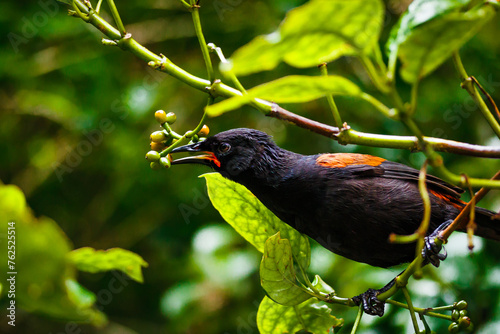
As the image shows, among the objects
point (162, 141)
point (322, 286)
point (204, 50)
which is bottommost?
point (322, 286)

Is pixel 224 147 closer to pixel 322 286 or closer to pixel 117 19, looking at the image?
pixel 322 286

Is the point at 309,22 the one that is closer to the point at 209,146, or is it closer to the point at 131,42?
the point at 131,42

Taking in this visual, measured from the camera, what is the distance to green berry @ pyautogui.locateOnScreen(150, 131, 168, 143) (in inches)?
76.4

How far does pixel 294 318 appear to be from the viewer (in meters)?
2.11

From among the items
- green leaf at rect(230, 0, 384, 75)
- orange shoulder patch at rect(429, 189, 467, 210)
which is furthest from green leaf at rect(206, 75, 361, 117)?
orange shoulder patch at rect(429, 189, 467, 210)

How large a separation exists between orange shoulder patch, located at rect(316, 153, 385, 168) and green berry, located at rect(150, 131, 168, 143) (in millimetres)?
1005

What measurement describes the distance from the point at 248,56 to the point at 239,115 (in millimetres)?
4312

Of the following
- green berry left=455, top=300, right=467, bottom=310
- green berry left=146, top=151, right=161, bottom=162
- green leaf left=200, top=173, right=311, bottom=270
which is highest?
green berry left=146, top=151, right=161, bottom=162

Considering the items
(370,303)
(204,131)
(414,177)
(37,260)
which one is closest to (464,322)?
(370,303)

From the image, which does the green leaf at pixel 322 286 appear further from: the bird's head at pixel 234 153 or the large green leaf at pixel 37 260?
the large green leaf at pixel 37 260

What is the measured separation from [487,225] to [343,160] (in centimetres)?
82

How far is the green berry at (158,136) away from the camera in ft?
6.37

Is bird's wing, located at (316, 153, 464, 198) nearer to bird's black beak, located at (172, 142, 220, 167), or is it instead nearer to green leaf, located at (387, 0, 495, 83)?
bird's black beak, located at (172, 142, 220, 167)

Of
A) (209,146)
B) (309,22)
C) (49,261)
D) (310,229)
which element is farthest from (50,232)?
(209,146)
